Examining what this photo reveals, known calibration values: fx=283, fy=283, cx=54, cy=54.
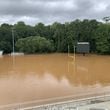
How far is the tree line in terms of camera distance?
31.0 m

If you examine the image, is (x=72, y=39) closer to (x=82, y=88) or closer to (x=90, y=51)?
(x=90, y=51)

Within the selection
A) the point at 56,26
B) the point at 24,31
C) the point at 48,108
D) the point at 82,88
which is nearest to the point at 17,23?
the point at 24,31

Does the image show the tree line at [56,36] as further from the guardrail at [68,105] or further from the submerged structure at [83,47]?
the guardrail at [68,105]

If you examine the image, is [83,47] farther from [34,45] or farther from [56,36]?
[34,45]

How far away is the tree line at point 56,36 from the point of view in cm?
3105

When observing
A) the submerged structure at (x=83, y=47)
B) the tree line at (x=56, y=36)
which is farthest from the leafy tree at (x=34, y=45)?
the submerged structure at (x=83, y=47)

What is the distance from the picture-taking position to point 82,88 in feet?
38.2

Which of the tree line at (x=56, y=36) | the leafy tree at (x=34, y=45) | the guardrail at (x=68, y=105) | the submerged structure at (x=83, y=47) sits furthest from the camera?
the leafy tree at (x=34, y=45)

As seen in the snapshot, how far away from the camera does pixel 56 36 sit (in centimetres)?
3491

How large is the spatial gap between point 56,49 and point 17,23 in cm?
766

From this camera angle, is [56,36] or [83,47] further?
[56,36]

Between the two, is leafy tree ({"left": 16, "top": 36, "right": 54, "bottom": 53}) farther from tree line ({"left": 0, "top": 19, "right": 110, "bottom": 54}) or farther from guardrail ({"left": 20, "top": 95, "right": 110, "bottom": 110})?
guardrail ({"left": 20, "top": 95, "right": 110, "bottom": 110})

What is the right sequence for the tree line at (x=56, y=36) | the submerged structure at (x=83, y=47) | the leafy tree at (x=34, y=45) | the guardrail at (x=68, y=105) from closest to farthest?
1. the guardrail at (x=68, y=105)
2. the submerged structure at (x=83, y=47)
3. the tree line at (x=56, y=36)
4. the leafy tree at (x=34, y=45)

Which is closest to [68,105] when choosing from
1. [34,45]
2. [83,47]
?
[83,47]
